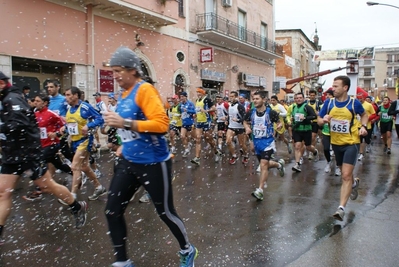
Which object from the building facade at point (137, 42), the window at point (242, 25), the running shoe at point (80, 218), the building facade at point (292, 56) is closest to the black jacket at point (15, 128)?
the running shoe at point (80, 218)

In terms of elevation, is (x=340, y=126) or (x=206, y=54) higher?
(x=206, y=54)

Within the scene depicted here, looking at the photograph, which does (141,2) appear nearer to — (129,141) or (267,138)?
(267,138)

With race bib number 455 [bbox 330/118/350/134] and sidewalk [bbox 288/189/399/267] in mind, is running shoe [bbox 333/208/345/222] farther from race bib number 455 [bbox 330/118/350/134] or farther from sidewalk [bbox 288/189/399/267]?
race bib number 455 [bbox 330/118/350/134]

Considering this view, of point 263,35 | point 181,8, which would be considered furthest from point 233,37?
point 263,35

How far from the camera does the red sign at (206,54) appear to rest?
18825mm

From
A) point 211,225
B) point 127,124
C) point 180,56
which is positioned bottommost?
point 211,225

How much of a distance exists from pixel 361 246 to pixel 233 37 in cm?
1863

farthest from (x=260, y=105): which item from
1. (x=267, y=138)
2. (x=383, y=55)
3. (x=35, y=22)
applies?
(x=383, y=55)

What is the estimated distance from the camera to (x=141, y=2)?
47.2ft

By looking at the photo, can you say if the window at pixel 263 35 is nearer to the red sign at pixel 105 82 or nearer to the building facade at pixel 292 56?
the building facade at pixel 292 56

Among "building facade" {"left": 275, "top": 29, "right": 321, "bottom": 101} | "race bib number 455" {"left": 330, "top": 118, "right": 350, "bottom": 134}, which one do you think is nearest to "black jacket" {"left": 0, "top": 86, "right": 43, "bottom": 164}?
"race bib number 455" {"left": 330, "top": 118, "right": 350, "bottom": 134}

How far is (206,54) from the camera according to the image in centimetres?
1902

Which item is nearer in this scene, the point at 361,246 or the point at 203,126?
the point at 361,246

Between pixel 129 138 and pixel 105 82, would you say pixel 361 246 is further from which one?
pixel 105 82
